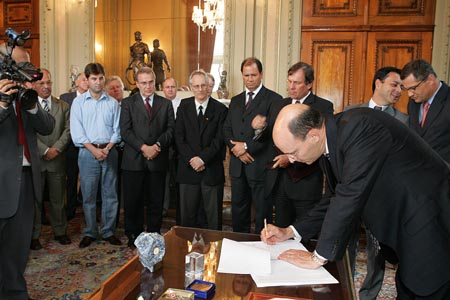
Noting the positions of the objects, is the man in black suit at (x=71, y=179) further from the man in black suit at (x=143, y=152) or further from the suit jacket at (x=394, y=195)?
the suit jacket at (x=394, y=195)

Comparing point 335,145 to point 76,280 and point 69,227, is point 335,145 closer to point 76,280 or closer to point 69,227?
point 76,280

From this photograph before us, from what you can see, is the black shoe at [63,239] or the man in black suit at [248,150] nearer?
the man in black suit at [248,150]

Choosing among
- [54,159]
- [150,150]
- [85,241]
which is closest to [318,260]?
[150,150]

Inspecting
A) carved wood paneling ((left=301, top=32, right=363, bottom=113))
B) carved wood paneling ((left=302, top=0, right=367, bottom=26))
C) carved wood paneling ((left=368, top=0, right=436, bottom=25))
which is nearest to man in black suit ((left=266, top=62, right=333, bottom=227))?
carved wood paneling ((left=301, top=32, right=363, bottom=113))

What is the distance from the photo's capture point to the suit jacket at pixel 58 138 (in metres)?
3.65

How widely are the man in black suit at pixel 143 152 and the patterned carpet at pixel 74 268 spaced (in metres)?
0.29

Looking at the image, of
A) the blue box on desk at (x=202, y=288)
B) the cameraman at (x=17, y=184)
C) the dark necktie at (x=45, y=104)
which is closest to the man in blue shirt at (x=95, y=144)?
the dark necktie at (x=45, y=104)

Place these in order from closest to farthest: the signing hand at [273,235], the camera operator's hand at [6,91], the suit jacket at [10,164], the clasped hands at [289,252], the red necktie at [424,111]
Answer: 1. the clasped hands at [289,252]
2. the signing hand at [273,235]
3. the camera operator's hand at [6,91]
4. the suit jacket at [10,164]
5. the red necktie at [424,111]

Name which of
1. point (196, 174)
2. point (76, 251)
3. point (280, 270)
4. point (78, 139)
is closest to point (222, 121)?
point (196, 174)

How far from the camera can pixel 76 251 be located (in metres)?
3.57

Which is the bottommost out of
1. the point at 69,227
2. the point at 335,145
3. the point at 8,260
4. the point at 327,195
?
the point at 69,227

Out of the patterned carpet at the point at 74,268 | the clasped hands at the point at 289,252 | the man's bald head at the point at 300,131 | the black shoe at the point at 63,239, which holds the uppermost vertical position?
the man's bald head at the point at 300,131

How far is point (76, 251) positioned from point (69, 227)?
29.4 inches

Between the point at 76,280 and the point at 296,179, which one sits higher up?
the point at 296,179
